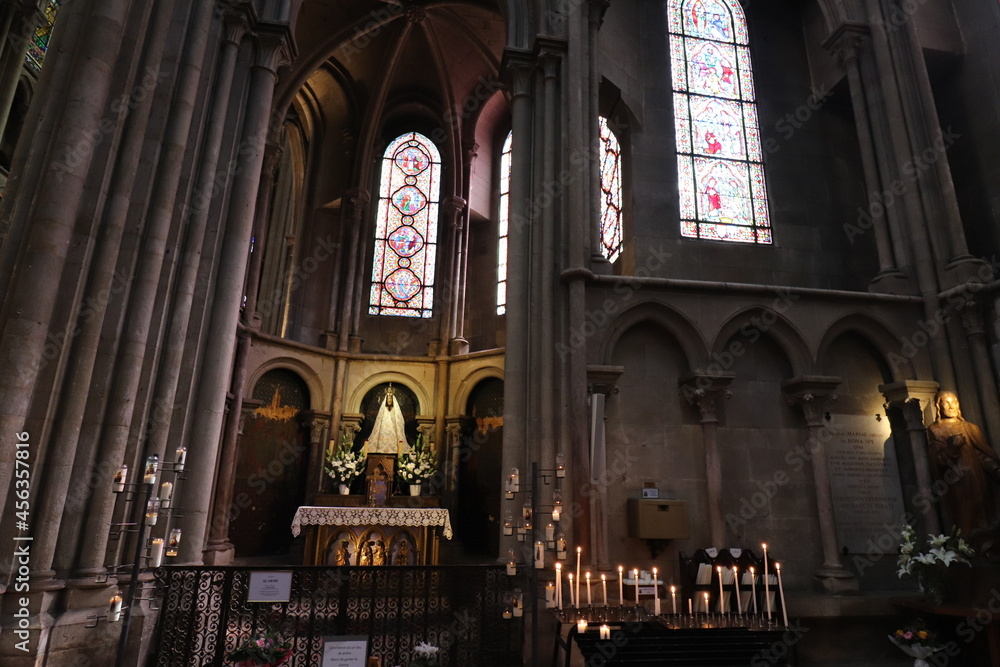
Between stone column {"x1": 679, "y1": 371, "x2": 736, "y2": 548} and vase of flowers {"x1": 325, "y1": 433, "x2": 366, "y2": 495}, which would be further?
vase of flowers {"x1": 325, "y1": 433, "x2": 366, "y2": 495}

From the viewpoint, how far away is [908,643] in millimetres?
7105

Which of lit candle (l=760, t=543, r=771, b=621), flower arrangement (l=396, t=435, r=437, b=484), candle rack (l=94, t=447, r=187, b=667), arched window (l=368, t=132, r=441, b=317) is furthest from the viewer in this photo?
arched window (l=368, t=132, r=441, b=317)

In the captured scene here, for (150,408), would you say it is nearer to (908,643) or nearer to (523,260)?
(523,260)

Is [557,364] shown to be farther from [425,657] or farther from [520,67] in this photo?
[520,67]

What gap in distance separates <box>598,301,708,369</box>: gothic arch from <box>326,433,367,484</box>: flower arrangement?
6.33 metres

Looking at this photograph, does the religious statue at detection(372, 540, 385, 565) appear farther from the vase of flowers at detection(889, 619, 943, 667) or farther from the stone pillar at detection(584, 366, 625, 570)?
the vase of flowers at detection(889, 619, 943, 667)

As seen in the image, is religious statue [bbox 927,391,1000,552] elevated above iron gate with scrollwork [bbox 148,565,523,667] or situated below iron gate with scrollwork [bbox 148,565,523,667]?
above

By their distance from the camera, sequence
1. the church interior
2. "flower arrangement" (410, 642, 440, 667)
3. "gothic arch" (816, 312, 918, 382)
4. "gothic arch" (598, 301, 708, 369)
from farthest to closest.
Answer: "gothic arch" (816, 312, 918, 382)
"gothic arch" (598, 301, 708, 369)
the church interior
"flower arrangement" (410, 642, 440, 667)

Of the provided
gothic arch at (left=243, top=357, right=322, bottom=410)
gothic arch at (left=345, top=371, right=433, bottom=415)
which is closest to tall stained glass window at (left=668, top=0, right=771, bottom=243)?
gothic arch at (left=345, top=371, right=433, bottom=415)

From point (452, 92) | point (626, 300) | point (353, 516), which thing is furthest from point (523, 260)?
point (452, 92)

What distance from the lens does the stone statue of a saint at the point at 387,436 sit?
12.7 metres

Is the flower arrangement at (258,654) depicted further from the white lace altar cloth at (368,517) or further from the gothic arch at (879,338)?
the gothic arch at (879,338)

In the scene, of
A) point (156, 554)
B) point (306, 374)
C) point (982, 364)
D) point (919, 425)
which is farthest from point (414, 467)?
point (982, 364)

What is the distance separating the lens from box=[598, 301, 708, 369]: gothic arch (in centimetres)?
855
